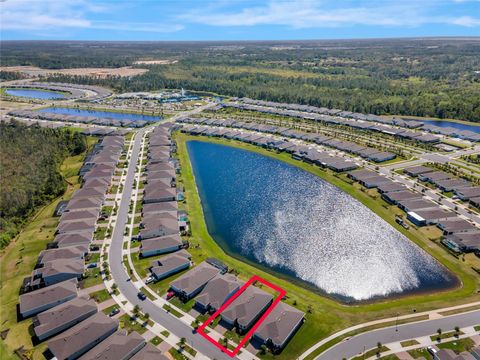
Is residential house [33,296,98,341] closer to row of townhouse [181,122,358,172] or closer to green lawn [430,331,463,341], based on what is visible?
green lawn [430,331,463,341]

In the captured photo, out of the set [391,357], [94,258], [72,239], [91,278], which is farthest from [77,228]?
[391,357]

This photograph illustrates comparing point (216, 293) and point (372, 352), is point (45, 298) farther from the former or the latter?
point (372, 352)

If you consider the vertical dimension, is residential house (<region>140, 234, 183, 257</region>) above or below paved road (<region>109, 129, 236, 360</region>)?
above

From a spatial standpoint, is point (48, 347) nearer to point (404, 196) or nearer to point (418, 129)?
point (404, 196)

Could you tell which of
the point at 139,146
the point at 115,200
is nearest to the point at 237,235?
the point at 115,200

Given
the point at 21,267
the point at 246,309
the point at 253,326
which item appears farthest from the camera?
the point at 21,267

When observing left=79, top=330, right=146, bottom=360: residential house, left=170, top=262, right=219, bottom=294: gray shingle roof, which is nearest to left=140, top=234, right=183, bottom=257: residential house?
left=170, top=262, right=219, bottom=294: gray shingle roof
